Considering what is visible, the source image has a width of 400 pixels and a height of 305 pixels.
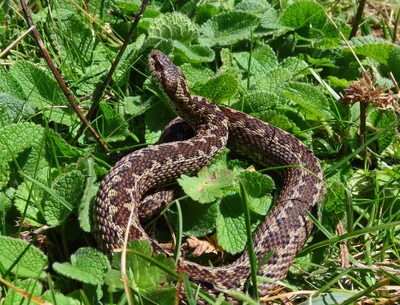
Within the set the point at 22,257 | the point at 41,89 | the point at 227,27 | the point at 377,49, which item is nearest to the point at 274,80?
the point at 227,27

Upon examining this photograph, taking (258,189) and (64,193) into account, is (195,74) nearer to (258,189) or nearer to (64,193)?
(258,189)

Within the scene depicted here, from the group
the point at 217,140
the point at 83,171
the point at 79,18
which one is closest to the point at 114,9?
the point at 79,18

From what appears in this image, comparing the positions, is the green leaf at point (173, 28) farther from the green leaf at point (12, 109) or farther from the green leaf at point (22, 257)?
the green leaf at point (22, 257)

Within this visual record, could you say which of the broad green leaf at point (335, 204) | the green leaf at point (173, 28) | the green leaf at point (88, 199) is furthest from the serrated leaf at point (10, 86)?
the broad green leaf at point (335, 204)

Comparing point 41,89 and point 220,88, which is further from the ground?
point 41,89

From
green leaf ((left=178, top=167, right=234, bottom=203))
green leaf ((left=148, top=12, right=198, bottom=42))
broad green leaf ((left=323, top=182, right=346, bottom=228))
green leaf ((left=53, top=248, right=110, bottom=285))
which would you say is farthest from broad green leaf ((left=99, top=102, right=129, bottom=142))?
broad green leaf ((left=323, top=182, right=346, bottom=228))

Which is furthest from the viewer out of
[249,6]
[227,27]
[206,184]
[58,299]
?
[249,6]
